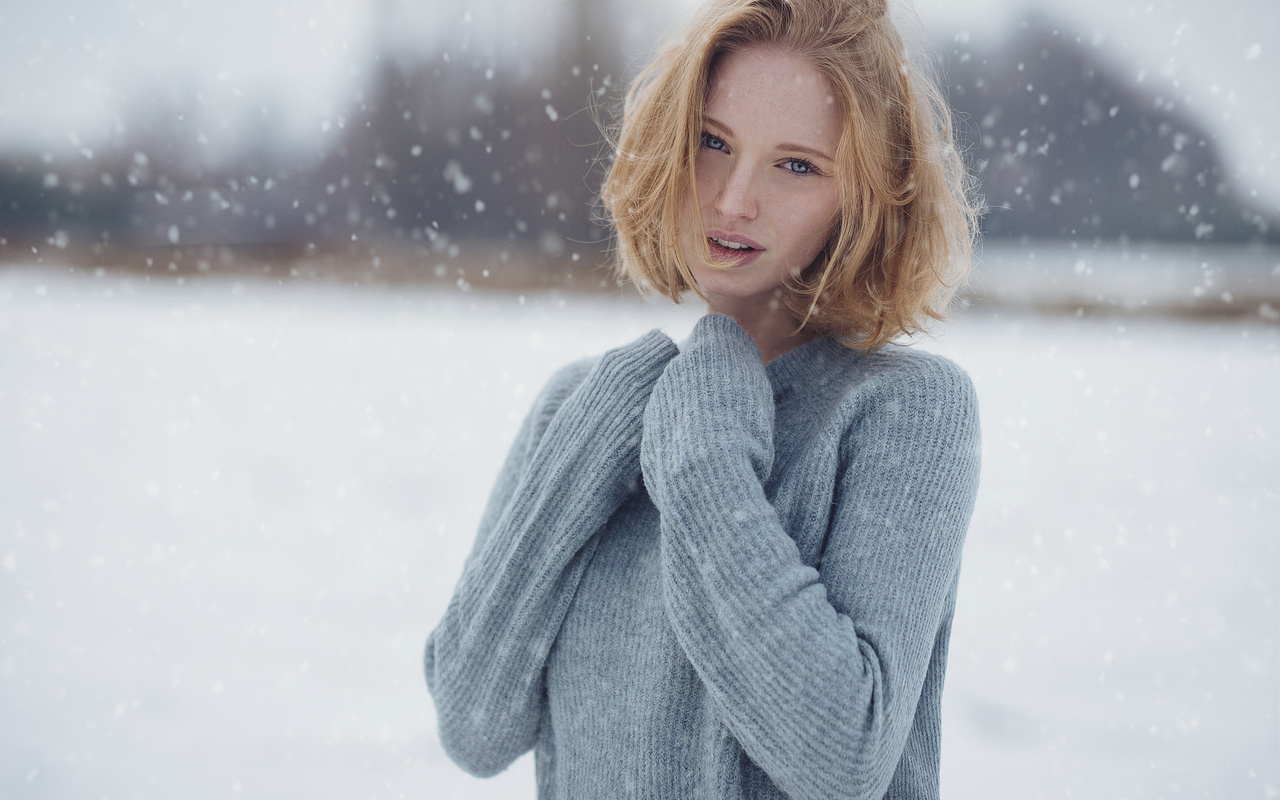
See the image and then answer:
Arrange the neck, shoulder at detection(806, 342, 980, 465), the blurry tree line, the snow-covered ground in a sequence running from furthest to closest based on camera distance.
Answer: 1. the blurry tree line
2. the snow-covered ground
3. the neck
4. shoulder at detection(806, 342, 980, 465)

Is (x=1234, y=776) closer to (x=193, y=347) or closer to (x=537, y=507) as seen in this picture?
(x=537, y=507)

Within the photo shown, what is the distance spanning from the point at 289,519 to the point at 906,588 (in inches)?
116

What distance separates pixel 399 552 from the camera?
280 centimetres

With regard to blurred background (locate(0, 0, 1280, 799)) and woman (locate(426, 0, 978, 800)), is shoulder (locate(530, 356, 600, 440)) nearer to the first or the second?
woman (locate(426, 0, 978, 800))

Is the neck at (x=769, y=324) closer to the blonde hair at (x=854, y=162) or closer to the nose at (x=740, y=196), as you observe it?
the blonde hair at (x=854, y=162)

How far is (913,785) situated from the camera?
73 centimetres

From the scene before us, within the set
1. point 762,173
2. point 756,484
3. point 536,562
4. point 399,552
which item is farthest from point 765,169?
point 399,552

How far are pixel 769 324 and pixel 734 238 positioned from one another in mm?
146

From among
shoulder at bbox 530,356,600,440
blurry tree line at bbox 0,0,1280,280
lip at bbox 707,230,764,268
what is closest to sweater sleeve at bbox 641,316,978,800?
lip at bbox 707,230,764,268

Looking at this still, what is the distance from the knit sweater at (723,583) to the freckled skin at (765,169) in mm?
89

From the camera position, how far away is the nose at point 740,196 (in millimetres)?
762

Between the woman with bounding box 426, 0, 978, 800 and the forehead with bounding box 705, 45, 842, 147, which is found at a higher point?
the forehead with bounding box 705, 45, 842, 147

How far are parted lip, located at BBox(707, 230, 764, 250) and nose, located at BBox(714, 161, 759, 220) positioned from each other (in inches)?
0.9

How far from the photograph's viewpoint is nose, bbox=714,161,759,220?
0.76m
